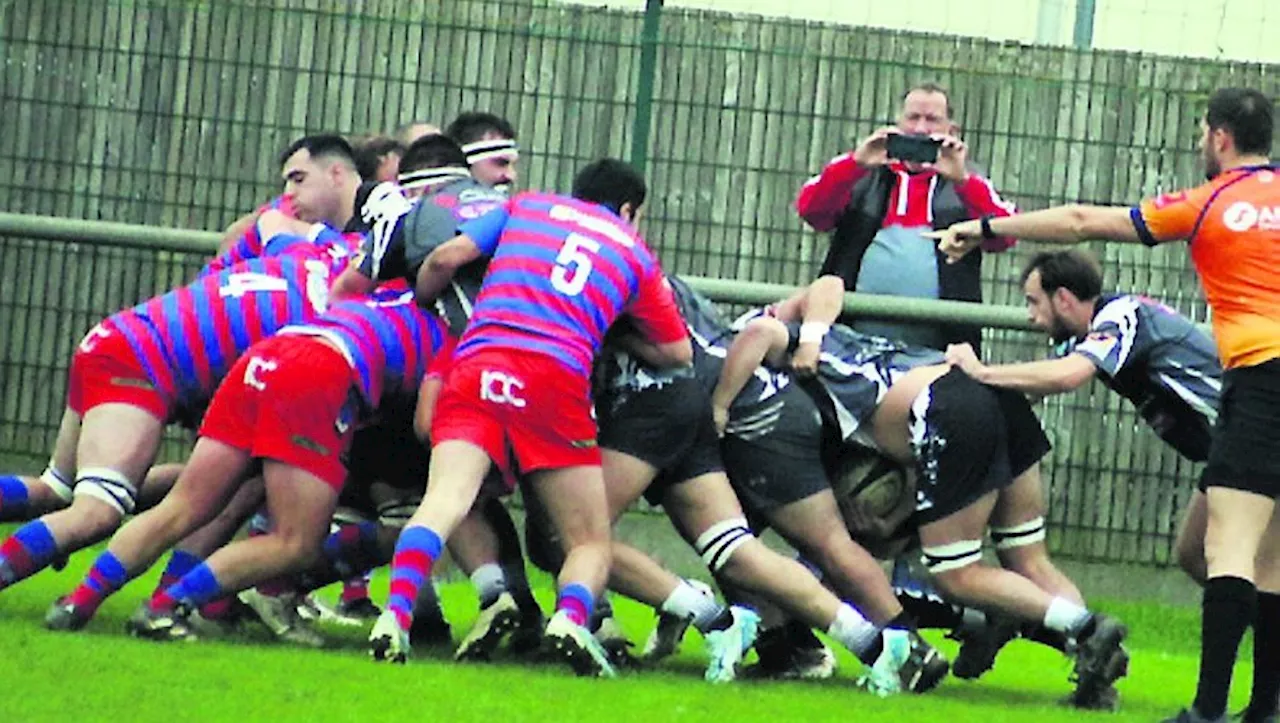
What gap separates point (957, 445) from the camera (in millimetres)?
11094

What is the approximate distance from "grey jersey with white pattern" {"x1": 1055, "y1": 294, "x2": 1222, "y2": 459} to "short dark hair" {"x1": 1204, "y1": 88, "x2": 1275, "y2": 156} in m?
1.07

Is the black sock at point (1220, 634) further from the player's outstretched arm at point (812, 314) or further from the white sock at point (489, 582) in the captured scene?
the white sock at point (489, 582)

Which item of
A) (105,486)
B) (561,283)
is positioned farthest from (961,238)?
(105,486)

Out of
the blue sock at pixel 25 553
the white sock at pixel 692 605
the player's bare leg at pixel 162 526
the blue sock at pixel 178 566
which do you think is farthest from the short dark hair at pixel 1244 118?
the blue sock at pixel 25 553

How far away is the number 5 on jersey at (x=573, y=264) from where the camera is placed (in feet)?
35.0

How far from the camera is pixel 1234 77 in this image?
15078mm

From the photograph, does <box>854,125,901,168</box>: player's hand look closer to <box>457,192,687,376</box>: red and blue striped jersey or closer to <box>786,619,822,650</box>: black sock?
<box>457,192,687,376</box>: red and blue striped jersey

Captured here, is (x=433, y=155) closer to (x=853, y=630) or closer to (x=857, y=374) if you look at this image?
(x=857, y=374)

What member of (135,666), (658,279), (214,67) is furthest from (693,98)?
(135,666)

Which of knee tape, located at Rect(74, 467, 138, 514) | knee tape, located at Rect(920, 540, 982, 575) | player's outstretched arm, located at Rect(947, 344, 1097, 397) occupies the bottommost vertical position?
knee tape, located at Rect(74, 467, 138, 514)

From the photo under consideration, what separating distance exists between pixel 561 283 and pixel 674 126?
4354 millimetres

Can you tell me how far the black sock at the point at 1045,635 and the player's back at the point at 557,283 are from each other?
→ 1872 millimetres

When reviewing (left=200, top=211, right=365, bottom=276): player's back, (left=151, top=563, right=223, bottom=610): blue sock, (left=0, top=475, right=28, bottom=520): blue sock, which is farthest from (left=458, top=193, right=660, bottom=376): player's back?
(left=0, top=475, right=28, bottom=520): blue sock

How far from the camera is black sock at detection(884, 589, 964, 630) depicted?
38.8ft
